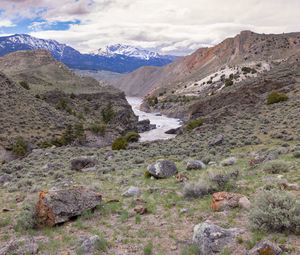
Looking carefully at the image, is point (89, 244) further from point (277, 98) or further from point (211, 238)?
point (277, 98)

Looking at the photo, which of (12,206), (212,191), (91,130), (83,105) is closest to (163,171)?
(212,191)

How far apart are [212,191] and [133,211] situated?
Result: 7.89 feet

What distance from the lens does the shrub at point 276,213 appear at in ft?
28.1

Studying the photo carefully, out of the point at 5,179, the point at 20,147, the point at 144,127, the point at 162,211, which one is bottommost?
the point at 144,127

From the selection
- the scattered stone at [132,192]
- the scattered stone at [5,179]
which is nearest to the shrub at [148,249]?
the scattered stone at [132,192]

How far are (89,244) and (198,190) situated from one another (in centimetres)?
414

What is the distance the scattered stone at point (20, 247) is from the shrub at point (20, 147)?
39.7 m

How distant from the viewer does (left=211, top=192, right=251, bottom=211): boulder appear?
10788mm

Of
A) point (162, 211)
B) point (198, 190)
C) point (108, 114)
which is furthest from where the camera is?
point (108, 114)

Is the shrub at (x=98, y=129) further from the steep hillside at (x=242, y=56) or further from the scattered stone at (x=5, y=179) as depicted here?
the steep hillside at (x=242, y=56)

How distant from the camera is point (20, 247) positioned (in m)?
9.75

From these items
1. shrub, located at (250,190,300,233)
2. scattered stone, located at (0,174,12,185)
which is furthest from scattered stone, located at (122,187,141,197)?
scattered stone, located at (0,174,12,185)

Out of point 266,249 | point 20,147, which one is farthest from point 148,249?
point 20,147

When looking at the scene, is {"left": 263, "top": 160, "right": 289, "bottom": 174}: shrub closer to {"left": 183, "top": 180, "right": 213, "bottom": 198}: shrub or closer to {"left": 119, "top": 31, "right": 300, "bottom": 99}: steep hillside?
{"left": 183, "top": 180, "right": 213, "bottom": 198}: shrub
